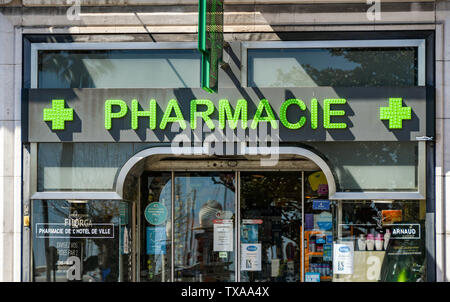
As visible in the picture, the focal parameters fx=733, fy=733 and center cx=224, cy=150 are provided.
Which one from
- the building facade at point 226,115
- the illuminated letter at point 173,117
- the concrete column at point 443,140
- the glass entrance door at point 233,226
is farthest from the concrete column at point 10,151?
the concrete column at point 443,140

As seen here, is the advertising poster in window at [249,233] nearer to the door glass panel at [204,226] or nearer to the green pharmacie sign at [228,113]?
the door glass panel at [204,226]

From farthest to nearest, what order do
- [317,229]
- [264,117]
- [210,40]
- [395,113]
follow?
[317,229] < [264,117] < [395,113] < [210,40]

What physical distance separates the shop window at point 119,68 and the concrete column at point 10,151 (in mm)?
426

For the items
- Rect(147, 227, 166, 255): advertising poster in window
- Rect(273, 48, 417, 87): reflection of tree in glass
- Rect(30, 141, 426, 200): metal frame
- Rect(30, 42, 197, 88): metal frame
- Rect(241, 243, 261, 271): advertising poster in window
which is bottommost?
Rect(241, 243, 261, 271): advertising poster in window

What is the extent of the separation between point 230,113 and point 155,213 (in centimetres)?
265

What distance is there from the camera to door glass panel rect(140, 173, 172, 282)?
528 inches

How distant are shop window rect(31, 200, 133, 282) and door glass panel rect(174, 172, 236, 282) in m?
1.68

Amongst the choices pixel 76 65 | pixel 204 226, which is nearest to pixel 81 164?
pixel 76 65

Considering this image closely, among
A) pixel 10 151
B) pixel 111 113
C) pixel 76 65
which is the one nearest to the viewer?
pixel 111 113

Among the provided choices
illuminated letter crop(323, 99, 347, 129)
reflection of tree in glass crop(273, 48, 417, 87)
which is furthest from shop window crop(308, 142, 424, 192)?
reflection of tree in glass crop(273, 48, 417, 87)

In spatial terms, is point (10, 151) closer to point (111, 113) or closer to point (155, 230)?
point (111, 113)

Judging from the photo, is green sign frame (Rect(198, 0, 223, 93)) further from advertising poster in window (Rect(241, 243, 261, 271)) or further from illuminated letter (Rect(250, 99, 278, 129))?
advertising poster in window (Rect(241, 243, 261, 271))

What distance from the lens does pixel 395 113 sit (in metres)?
11.9

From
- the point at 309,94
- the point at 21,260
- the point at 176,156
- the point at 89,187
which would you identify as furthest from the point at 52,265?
the point at 309,94
